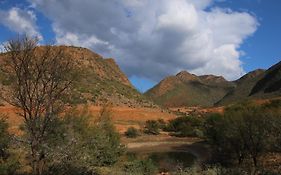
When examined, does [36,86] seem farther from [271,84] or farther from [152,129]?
[271,84]

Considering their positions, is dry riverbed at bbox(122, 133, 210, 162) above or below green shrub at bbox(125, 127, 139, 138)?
below

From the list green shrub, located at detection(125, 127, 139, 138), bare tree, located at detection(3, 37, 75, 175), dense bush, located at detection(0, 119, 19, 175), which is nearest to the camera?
bare tree, located at detection(3, 37, 75, 175)

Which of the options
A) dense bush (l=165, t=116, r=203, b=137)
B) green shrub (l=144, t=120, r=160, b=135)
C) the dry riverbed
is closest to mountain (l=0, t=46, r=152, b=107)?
dense bush (l=165, t=116, r=203, b=137)

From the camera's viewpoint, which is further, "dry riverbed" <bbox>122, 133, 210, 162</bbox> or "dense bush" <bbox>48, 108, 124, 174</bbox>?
"dry riverbed" <bbox>122, 133, 210, 162</bbox>

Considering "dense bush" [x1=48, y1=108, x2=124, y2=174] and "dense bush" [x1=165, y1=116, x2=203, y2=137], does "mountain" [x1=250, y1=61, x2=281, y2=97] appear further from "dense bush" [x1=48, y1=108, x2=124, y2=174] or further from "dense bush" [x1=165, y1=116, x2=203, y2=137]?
"dense bush" [x1=48, y1=108, x2=124, y2=174]

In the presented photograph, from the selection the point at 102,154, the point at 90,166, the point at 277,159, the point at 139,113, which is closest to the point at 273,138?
the point at 277,159

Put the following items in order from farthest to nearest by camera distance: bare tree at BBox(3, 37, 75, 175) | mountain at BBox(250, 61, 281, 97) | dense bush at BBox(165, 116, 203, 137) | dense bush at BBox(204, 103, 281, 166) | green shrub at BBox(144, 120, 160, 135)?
mountain at BBox(250, 61, 281, 97), green shrub at BBox(144, 120, 160, 135), dense bush at BBox(165, 116, 203, 137), dense bush at BBox(204, 103, 281, 166), bare tree at BBox(3, 37, 75, 175)

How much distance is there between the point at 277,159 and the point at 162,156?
467 inches

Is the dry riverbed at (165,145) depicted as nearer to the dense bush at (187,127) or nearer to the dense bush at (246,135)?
the dense bush at (246,135)

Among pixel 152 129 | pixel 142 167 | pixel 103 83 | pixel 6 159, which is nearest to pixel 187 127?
pixel 152 129

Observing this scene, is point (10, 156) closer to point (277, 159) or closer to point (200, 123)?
point (277, 159)

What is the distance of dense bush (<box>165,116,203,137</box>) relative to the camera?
61.1 meters

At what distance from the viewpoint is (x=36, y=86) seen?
16344 millimetres

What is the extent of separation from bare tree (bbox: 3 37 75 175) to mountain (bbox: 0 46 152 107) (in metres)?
65.4
